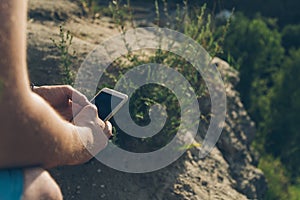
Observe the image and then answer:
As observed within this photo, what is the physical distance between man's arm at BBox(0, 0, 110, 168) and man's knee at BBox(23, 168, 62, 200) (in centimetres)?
4

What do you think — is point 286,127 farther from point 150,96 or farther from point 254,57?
point 150,96

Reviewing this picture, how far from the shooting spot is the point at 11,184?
7.32ft

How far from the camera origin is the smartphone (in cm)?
303

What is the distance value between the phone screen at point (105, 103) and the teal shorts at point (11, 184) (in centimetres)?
82

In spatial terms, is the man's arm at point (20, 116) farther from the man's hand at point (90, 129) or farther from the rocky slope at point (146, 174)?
the rocky slope at point (146, 174)

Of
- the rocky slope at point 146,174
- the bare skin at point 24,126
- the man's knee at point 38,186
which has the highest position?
the bare skin at point 24,126

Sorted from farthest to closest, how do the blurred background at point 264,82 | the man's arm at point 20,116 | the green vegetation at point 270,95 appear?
the green vegetation at point 270,95
the blurred background at point 264,82
the man's arm at point 20,116

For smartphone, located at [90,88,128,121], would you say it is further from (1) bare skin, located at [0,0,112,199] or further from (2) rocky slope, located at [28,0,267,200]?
(2) rocky slope, located at [28,0,267,200]

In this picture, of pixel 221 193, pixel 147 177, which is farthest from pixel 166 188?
pixel 221 193

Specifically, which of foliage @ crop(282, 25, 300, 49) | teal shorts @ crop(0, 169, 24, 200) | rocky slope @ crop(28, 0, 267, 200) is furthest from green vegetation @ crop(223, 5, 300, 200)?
teal shorts @ crop(0, 169, 24, 200)

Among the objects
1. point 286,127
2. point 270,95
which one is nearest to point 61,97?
point 286,127

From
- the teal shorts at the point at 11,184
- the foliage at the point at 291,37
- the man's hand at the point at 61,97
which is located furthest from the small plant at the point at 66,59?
the foliage at the point at 291,37

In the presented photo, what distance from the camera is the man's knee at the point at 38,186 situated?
7.43 ft

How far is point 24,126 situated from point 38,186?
264mm
